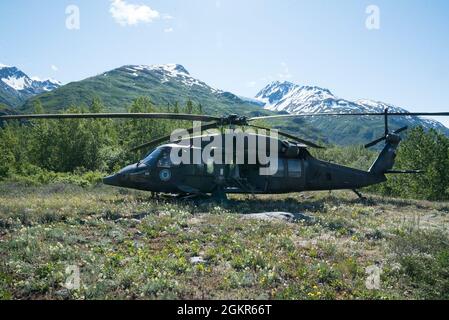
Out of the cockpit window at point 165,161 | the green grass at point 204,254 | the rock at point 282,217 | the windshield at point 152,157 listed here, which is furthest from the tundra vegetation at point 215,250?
the windshield at point 152,157

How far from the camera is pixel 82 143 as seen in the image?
185 ft

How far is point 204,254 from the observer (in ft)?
32.8

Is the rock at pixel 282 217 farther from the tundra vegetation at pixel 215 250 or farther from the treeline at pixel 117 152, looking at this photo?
the treeline at pixel 117 152

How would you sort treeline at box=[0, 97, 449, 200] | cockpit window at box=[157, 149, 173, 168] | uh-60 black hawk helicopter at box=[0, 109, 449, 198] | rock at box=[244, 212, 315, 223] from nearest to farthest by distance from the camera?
rock at box=[244, 212, 315, 223] → uh-60 black hawk helicopter at box=[0, 109, 449, 198] → cockpit window at box=[157, 149, 173, 168] → treeline at box=[0, 97, 449, 200]

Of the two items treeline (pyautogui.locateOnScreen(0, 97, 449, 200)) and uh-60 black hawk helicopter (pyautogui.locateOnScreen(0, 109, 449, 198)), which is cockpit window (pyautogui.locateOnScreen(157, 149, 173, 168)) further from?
treeline (pyautogui.locateOnScreen(0, 97, 449, 200))

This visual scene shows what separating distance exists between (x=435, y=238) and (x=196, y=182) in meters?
10.6

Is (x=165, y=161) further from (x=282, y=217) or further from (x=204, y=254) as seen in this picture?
(x=204, y=254)

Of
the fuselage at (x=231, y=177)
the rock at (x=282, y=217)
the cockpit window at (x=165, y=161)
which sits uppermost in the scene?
the cockpit window at (x=165, y=161)

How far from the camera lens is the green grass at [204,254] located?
303 inches

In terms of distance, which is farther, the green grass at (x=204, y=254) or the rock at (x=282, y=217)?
the rock at (x=282, y=217)

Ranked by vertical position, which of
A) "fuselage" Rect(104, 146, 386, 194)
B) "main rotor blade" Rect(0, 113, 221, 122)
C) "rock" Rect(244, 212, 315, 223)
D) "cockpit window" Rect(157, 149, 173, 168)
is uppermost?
"main rotor blade" Rect(0, 113, 221, 122)

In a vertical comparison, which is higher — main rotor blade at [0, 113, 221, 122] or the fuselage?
main rotor blade at [0, 113, 221, 122]

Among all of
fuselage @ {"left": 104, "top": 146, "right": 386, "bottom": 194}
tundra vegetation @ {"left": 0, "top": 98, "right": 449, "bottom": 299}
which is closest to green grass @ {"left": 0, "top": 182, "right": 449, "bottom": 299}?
tundra vegetation @ {"left": 0, "top": 98, "right": 449, "bottom": 299}

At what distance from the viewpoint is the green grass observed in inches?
303
